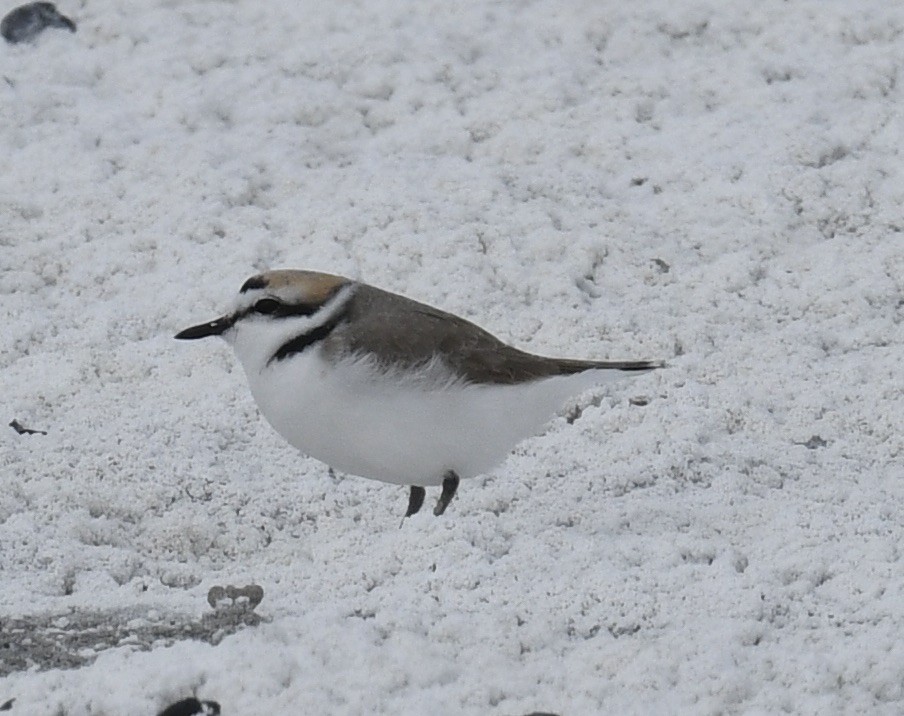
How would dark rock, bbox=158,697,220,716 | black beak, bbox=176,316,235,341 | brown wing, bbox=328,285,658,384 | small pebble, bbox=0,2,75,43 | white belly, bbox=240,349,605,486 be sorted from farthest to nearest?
small pebble, bbox=0,2,75,43, black beak, bbox=176,316,235,341, brown wing, bbox=328,285,658,384, white belly, bbox=240,349,605,486, dark rock, bbox=158,697,220,716

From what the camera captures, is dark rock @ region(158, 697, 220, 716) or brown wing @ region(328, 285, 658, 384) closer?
dark rock @ region(158, 697, 220, 716)

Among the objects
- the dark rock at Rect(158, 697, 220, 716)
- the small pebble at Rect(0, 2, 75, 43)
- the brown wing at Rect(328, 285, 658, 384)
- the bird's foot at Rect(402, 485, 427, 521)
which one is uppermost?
the small pebble at Rect(0, 2, 75, 43)

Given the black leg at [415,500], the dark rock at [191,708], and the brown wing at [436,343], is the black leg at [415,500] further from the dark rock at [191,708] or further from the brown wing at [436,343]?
the dark rock at [191,708]

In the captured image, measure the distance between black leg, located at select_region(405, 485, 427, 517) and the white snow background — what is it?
105mm

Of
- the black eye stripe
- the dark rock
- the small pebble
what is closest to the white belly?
the black eye stripe

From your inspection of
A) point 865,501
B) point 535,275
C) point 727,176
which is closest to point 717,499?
point 865,501

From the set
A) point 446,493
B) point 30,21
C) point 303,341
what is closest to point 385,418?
point 303,341

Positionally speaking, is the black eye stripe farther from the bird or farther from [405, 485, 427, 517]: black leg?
[405, 485, 427, 517]: black leg

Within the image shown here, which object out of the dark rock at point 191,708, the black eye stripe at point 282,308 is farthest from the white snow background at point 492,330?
the black eye stripe at point 282,308

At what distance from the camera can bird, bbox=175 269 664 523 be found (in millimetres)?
4699

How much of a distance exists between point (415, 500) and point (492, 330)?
54.6 inches

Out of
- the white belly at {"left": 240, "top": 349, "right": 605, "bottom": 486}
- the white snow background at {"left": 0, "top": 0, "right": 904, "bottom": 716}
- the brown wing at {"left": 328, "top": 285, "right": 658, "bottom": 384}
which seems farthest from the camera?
the brown wing at {"left": 328, "top": 285, "right": 658, "bottom": 384}

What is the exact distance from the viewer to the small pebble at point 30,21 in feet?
27.2

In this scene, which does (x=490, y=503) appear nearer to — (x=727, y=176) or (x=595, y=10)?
(x=727, y=176)
